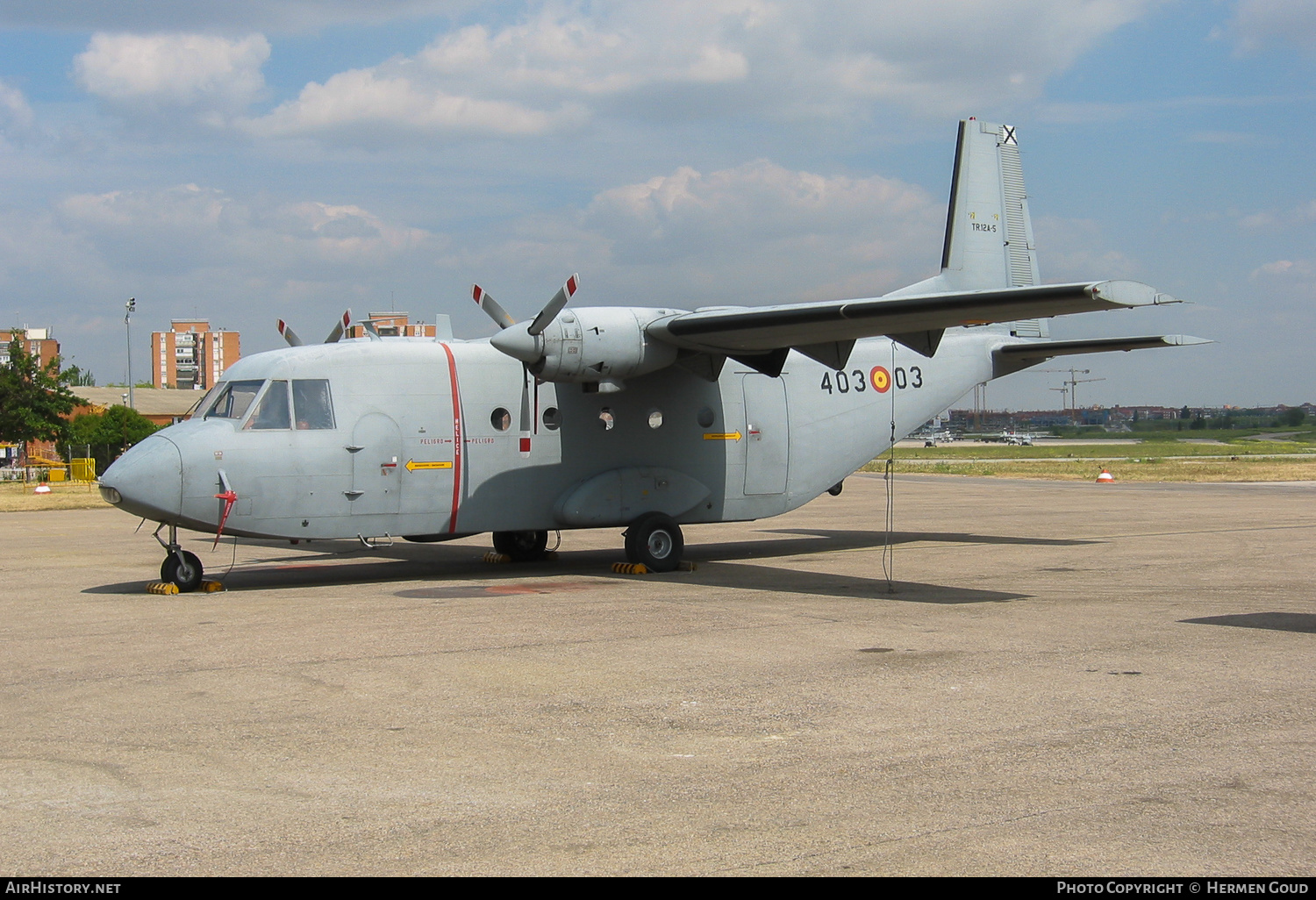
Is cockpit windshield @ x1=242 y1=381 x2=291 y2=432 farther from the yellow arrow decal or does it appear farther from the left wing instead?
the left wing

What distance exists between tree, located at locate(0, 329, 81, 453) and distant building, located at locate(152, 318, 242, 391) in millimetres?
96465

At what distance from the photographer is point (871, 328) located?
568 inches

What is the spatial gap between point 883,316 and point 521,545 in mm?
7549

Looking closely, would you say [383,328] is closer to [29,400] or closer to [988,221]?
[988,221]

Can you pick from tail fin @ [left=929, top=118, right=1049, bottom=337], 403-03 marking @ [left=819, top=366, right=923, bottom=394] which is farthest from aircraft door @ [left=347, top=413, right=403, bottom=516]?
tail fin @ [left=929, top=118, right=1049, bottom=337]

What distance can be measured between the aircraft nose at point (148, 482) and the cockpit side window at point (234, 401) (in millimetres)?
815

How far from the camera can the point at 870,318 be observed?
546 inches

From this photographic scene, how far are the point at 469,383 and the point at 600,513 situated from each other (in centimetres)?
261

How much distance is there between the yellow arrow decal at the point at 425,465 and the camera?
15.4m

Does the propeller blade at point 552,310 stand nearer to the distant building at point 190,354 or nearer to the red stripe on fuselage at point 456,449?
the red stripe on fuselage at point 456,449

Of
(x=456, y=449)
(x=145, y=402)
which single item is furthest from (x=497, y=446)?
(x=145, y=402)

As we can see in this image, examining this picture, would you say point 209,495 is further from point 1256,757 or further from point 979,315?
point 1256,757

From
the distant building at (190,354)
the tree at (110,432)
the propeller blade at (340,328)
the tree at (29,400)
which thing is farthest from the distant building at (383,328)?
the distant building at (190,354)

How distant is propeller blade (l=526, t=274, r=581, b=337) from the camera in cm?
1445
